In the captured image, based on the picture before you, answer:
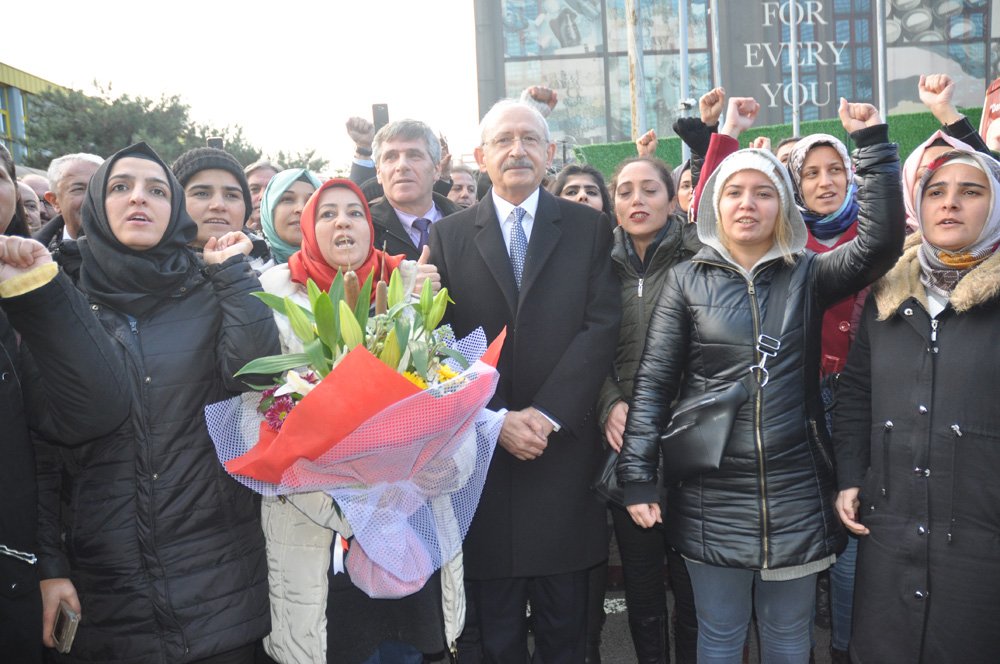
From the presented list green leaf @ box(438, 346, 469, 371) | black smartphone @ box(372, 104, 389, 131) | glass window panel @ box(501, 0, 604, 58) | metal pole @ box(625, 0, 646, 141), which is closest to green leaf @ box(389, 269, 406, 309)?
A: green leaf @ box(438, 346, 469, 371)

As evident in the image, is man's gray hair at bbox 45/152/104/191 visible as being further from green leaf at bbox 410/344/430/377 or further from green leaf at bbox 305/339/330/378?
green leaf at bbox 410/344/430/377

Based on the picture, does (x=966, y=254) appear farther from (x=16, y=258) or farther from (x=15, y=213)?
(x=15, y=213)

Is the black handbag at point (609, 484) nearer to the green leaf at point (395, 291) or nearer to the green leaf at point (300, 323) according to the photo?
the green leaf at point (395, 291)

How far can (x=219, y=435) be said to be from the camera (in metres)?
2.36

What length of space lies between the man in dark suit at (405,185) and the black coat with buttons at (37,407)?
6.12ft

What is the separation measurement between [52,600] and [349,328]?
3.99 ft

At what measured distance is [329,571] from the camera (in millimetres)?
2680

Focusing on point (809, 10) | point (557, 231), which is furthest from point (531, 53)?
point (557, 231)

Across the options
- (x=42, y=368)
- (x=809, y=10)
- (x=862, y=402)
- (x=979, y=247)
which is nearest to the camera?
(x=42, y=368)

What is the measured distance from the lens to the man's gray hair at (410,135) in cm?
405

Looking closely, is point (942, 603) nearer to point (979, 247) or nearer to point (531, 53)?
point (979, 247)

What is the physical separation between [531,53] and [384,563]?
25.8 meters

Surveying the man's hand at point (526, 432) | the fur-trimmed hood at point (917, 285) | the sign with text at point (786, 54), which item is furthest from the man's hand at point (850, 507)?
the sign with text at point (786, 54)

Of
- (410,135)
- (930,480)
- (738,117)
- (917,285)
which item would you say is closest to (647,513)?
(930,480)
